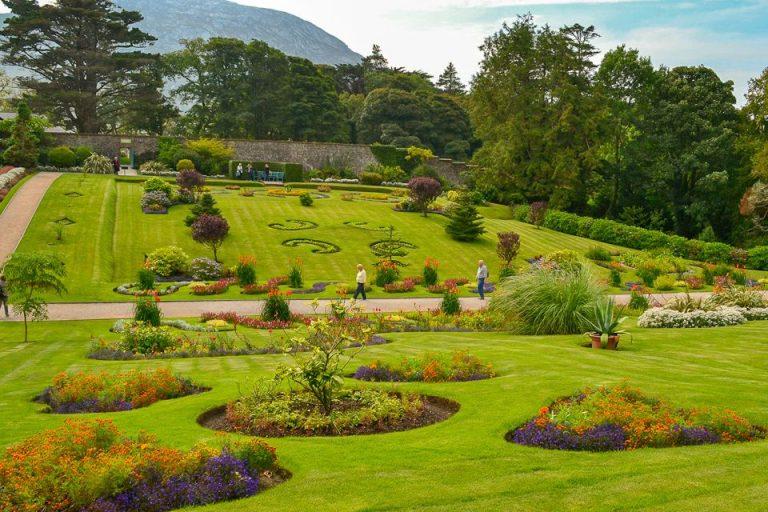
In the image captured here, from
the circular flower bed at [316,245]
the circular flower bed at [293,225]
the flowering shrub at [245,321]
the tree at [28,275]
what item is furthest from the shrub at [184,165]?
the tree at [28,275]

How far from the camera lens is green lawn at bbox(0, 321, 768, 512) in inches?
251

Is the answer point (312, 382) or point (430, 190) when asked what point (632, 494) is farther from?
point (430, 190)

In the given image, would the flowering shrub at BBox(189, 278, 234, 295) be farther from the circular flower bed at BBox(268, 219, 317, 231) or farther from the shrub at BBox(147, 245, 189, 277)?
the circular flower bed at BBox(268, 219, 317, 231)

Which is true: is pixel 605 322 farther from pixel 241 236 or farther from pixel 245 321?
pixel 241 236

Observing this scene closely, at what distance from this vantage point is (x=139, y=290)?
2548 cm

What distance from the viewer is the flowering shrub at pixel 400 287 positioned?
27844mm

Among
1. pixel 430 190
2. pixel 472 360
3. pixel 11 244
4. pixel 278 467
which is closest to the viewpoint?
pixel 278 467

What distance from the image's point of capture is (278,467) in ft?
25.0

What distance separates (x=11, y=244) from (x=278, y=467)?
26.5 m

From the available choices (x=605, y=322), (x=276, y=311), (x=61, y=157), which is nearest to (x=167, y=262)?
(x=276, y=311)

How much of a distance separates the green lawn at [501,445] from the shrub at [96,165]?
36060 millimetres

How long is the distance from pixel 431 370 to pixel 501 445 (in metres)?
3.95

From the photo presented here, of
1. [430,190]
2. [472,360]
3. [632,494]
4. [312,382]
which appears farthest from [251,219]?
[632,494]

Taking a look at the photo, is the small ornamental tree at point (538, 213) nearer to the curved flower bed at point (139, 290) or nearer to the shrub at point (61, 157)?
the curved flower bed at point (139, 290)
